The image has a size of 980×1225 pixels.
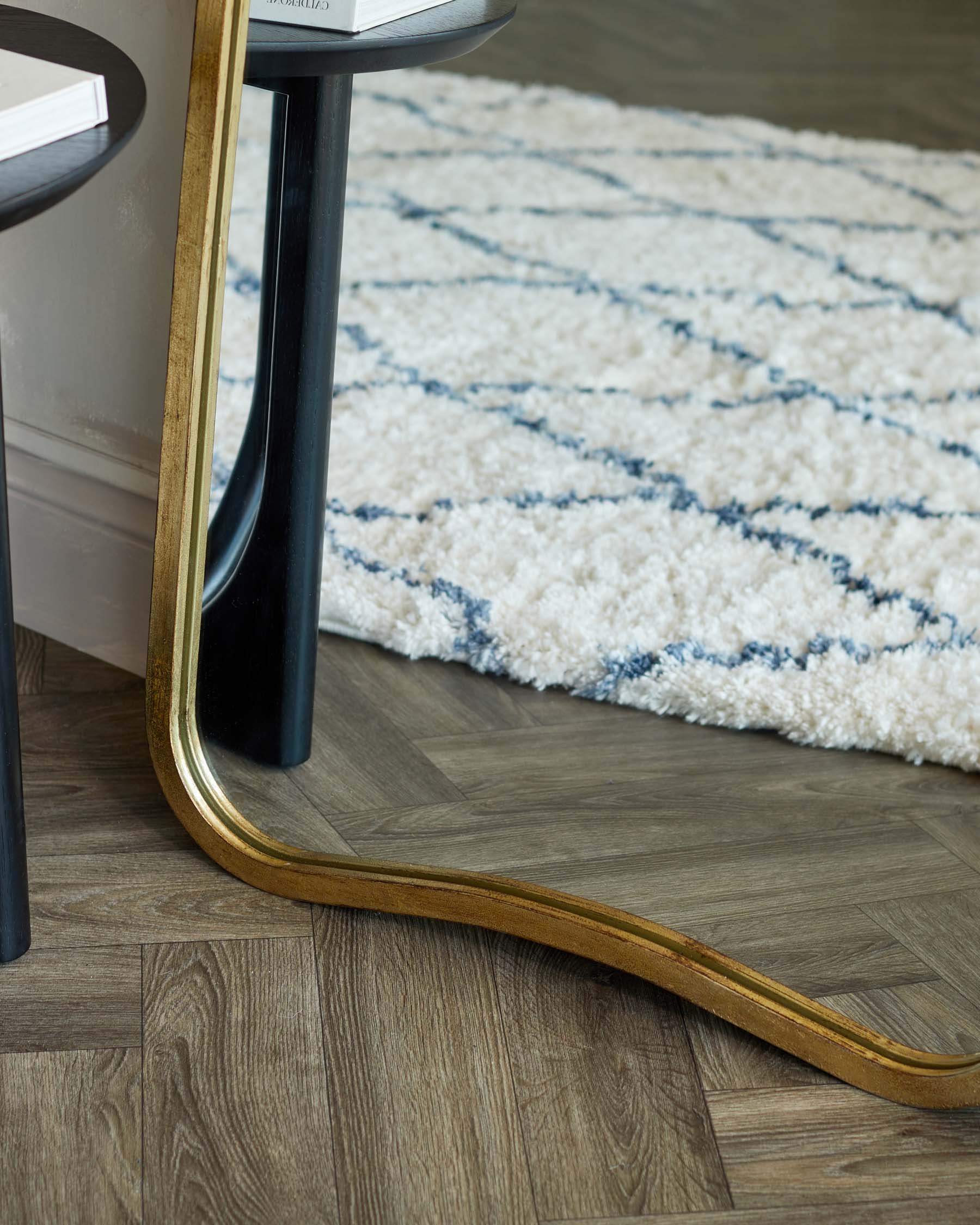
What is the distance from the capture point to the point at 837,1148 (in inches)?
28.5

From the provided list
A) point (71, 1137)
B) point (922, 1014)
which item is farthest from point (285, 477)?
point (922, 1014)

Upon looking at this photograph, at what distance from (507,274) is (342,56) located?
3.14 ft

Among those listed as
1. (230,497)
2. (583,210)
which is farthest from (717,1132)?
(583,210)

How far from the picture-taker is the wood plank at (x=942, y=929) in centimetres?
76

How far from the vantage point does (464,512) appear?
3.92ft

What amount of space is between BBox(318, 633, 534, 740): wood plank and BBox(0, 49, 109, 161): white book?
460 millimetres

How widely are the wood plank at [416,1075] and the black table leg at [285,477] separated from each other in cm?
15

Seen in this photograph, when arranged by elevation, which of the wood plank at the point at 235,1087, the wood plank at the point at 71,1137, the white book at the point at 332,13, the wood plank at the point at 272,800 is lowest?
the wood plank at the point at 71,1137

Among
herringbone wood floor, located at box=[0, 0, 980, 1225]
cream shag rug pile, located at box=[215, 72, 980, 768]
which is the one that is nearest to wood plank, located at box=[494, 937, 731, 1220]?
herringbone wood floor, located at box=[0, 0, 980, 1225]

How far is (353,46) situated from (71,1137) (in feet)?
2.06

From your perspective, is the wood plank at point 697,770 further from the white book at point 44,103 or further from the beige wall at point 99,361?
the white book at point 44,103

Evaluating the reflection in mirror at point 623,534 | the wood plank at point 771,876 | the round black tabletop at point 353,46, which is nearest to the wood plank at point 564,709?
the reflection in mirror at point 623,534

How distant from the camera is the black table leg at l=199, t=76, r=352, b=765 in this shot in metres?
0.76

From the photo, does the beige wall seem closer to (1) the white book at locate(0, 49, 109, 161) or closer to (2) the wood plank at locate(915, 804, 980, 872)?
(1) the white book at locate(0, 49, 109, 161)
